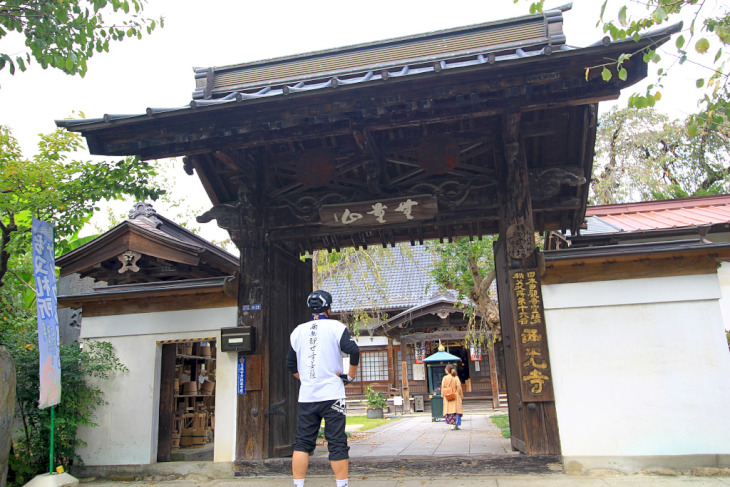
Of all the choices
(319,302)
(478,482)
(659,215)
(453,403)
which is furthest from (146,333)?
(659,215)

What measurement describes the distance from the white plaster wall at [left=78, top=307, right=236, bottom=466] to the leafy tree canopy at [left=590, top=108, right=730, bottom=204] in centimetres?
1560

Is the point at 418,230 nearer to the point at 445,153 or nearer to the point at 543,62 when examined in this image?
the point at 445,153

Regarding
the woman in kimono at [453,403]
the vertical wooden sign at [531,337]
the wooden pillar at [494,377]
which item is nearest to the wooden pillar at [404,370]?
the wooden pillar at [494,377]

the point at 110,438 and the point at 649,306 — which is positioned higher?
the point at 649,306

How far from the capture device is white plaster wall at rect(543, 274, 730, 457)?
228 inches

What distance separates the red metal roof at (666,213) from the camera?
10.4 m

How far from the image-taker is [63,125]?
604cm

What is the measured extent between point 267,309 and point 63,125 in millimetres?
3484

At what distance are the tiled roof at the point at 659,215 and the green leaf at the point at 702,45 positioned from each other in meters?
6.49

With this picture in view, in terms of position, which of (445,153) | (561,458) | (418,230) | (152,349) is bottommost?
(561,458)

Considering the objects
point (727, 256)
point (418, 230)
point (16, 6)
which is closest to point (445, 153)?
point (418, 230)

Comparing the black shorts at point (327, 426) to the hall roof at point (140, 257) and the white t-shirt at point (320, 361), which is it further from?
the hall roof at point (140, 257)

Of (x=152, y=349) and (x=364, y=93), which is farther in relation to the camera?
(x=152, y=349)

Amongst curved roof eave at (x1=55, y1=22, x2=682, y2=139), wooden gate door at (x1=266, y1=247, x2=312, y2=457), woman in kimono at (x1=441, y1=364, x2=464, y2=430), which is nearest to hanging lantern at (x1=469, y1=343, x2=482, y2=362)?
woman in kimono at (x1=441, y1=364, x2=464, y2=430)
